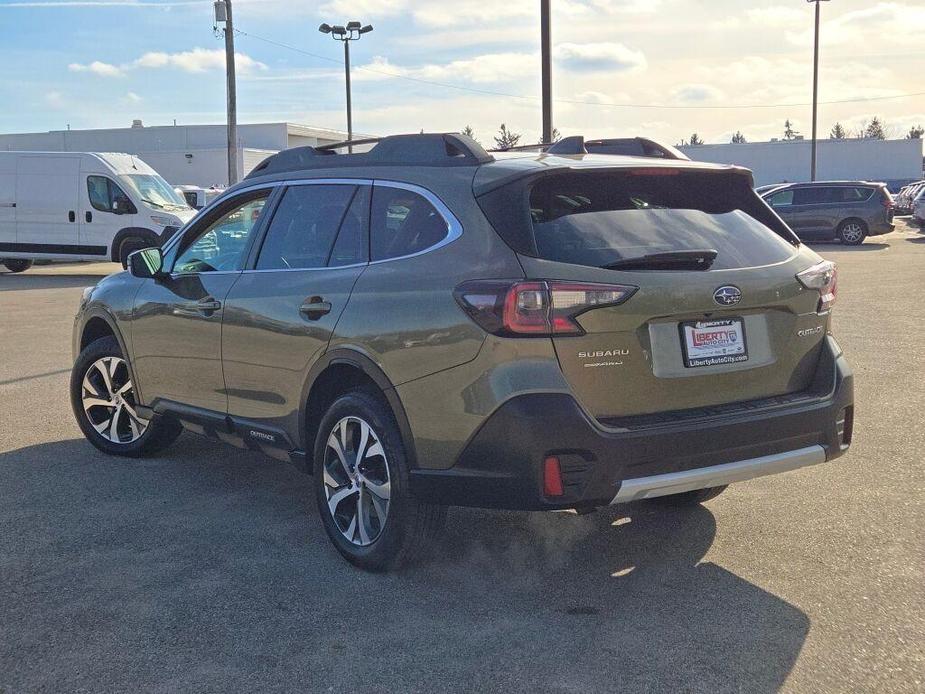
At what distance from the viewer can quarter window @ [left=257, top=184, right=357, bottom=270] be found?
484cm

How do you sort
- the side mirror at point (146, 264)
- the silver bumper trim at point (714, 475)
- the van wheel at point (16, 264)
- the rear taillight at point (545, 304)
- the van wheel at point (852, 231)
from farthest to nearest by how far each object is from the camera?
the van wheel at point (852, 231) < the van wheel at point (16, 264) < the side mirror at point (146, 264) < the silver bumper trim at point (714, 475) < the rear taillight at point (545, 304)

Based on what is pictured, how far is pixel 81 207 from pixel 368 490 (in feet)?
63.4

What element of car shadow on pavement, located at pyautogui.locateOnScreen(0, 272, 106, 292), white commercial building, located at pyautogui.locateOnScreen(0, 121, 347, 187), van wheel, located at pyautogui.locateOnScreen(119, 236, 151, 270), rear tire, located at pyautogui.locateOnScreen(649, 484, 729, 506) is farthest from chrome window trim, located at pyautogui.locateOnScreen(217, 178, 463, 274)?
white commercial building, located at pyautogui.locateOnScreen(0, 121, 347, 187)

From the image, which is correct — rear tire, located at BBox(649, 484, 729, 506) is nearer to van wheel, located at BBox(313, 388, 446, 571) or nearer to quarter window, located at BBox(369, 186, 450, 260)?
van wheel, located at BBox(313, 388, 446, 571)

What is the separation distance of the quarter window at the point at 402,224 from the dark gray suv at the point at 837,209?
24.9m

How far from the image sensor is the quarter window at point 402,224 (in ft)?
14.0

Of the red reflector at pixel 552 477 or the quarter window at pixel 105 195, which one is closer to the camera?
the red reflector at pixel 552 477

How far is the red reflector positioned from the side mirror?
10.2 feet

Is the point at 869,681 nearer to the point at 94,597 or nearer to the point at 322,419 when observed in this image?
the point at 322,419

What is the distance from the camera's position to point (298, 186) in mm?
5152

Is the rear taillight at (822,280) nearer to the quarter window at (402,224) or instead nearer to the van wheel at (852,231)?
the quarter window at (402,224)

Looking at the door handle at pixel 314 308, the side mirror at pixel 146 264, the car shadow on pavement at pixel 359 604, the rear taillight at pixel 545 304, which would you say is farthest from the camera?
the side mirror at pixel 146 264

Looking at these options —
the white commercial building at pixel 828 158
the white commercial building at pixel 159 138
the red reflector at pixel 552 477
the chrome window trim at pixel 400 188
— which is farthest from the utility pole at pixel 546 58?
the white commercial building at pixel 828 158

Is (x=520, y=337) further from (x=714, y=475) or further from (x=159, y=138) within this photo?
(x=159, y=138)
